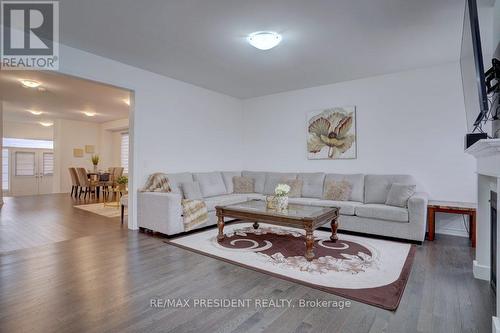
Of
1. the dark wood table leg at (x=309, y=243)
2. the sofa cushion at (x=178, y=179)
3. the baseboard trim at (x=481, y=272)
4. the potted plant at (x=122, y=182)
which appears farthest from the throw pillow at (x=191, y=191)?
the baseboard trim at (x=481, y=272)

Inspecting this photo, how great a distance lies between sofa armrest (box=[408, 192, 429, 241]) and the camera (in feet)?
11.4

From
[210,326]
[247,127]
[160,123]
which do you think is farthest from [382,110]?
[210,326]

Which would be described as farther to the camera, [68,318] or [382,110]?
[382,110]

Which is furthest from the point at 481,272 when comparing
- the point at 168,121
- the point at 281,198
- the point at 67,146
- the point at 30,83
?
the point at 67,146

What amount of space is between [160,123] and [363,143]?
3.68 meters

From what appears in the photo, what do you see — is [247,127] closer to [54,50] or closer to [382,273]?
[54,50]

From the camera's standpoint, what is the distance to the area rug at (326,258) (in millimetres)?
2275

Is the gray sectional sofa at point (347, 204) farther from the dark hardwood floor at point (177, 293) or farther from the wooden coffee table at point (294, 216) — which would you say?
the wooden coffee table at point (294, 216)

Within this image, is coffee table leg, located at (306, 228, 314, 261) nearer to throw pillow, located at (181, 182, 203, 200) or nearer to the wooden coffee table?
the wooden coffee table

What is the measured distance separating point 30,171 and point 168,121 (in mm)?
8912

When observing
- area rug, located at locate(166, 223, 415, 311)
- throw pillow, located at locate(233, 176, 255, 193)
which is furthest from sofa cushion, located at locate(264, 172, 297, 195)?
area rug, located at locate(166, 223, 415, 311)

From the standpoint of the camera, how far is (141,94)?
4383mm

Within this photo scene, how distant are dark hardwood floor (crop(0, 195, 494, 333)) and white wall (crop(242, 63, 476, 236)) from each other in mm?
1155

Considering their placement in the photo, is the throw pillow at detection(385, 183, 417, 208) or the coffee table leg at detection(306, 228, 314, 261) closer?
the coffee table leg at detection(306, 228, 314, 261)
